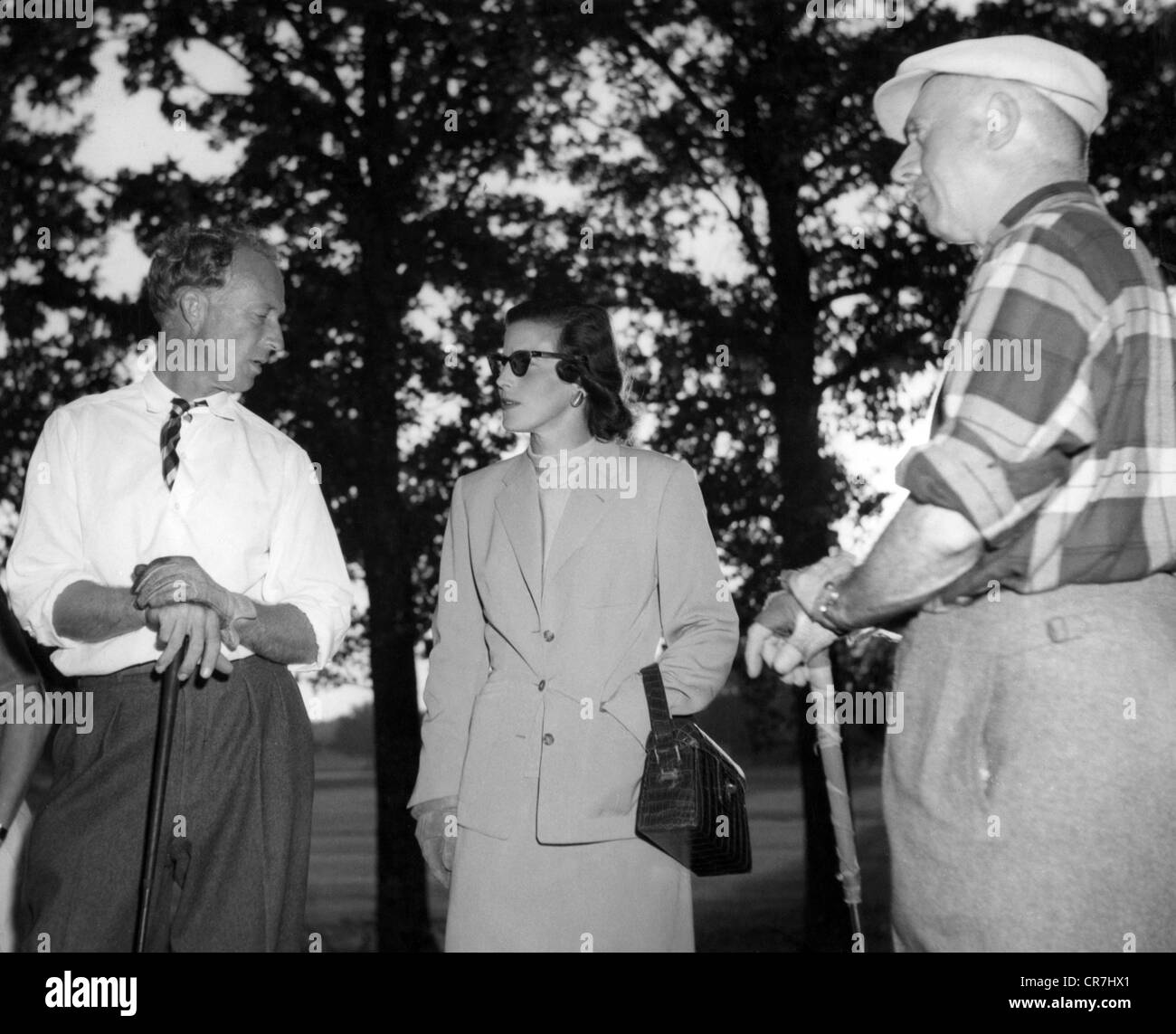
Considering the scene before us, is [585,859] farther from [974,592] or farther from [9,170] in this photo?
[9,170]

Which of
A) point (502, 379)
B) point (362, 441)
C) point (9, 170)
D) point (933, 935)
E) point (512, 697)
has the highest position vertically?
point (9, 170)

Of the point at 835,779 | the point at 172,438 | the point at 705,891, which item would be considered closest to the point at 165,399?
the point at 172,438

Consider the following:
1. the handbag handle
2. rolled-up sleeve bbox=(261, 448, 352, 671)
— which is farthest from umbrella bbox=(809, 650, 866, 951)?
rolled-up sleeve bbox=(261, 448, 352, 671)

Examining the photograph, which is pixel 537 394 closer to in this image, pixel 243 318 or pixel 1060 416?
pixel 243 318

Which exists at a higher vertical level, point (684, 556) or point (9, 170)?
point (9, 170)

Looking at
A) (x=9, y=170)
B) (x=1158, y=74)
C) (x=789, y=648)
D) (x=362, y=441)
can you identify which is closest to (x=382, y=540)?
(x=362, y=441)

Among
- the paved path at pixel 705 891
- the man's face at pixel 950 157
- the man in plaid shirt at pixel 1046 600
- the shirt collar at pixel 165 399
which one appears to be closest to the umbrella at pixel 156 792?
the shirt collar at pixel 165 399

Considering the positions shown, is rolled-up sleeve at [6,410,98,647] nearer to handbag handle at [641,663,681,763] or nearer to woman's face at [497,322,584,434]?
woman's face at [497,322,584,434]

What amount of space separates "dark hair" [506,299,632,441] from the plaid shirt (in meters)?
1.88

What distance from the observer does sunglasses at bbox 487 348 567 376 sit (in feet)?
13.2

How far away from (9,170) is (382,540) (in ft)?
13.7

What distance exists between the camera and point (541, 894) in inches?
139

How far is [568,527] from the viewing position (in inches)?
150

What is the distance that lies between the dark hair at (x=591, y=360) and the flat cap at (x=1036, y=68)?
1.67 meters
